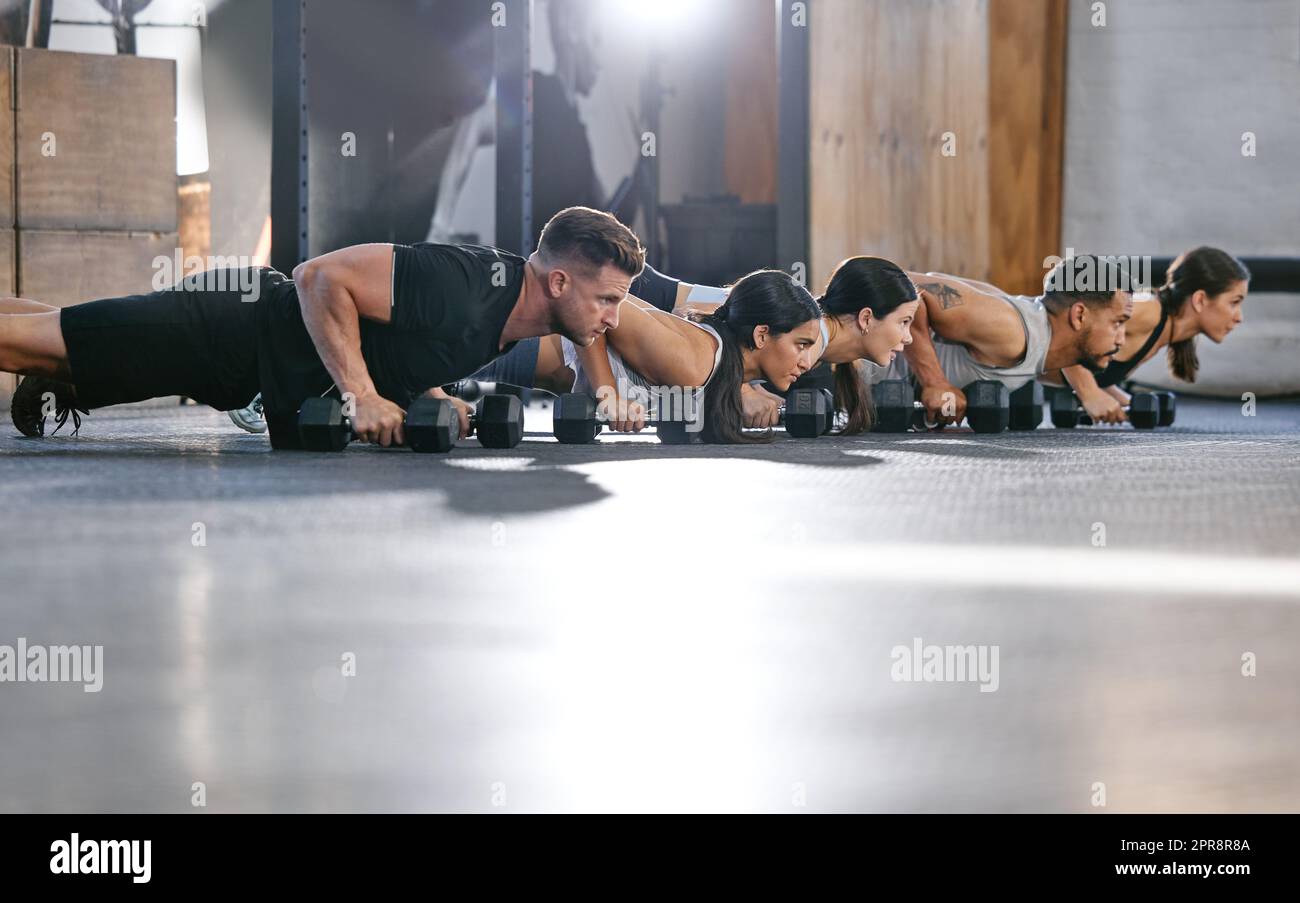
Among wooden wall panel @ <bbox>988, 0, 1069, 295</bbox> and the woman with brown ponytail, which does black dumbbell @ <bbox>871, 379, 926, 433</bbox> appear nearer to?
the woman with brown ponytail

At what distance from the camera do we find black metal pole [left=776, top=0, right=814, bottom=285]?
5.55m

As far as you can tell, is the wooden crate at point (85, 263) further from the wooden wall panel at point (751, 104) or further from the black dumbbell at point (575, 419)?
the wooden wall panel at point (751, 104)

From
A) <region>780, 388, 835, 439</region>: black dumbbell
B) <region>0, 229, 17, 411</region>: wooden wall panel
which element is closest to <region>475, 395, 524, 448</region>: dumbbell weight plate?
<region>780, 388, 835, 439</region>: black dumbbell

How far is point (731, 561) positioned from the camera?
1507 millimetres

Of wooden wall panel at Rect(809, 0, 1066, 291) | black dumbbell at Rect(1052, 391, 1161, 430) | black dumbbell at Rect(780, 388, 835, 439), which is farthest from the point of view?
wooden wall panel at Rect(809, 0, 1066, 291)

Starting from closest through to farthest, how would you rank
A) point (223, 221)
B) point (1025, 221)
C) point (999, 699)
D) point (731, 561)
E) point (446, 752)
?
point (446, 752), point (999, 699), point (731, 561), point (1025, 221), point (223, 221)

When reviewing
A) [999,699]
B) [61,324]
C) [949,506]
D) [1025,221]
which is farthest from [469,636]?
[1025,221]

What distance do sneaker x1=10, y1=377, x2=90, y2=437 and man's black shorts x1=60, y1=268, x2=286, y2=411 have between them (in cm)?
29

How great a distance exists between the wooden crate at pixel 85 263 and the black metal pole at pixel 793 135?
2303mm

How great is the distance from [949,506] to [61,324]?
1.78 m

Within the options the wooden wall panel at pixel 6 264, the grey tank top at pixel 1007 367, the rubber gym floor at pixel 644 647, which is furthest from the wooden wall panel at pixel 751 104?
the rubber gym floor at pixel 644 647
